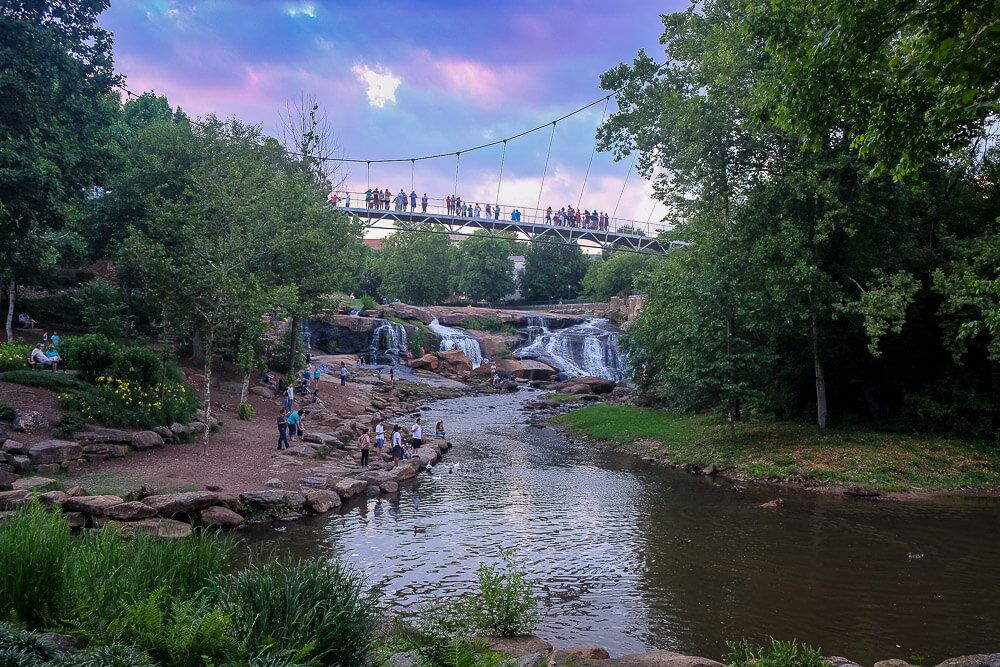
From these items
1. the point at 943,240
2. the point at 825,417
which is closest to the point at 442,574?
the point at 825,417

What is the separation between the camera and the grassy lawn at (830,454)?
20.5m

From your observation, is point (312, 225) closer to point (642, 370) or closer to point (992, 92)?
point (642, 370)

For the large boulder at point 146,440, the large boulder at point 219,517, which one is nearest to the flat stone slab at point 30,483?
the large boulder at point 219,517

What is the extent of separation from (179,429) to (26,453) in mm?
4940

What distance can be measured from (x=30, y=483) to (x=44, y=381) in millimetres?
6629

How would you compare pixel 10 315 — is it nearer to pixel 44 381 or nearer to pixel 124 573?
pixel 44 381

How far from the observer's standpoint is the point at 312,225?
3195 cm

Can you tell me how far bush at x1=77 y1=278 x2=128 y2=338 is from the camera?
94.6ft

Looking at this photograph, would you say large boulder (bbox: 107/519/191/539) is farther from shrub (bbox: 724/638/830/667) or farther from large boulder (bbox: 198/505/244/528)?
shrub (bbox: 724/638/830/667)

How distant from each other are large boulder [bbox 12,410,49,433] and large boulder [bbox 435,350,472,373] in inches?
1489

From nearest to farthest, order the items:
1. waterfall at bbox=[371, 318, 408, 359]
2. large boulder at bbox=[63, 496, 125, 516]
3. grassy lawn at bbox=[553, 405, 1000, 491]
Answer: large boulder at bbox=[63, 496, 125, 516], grassy lawn at bbox=[553, 405, 1000, 491], waterfall at bbox=[371, 318, 408, 359]

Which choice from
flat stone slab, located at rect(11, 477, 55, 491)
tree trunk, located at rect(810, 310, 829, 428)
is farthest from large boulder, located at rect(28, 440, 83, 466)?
tree trunk, located at rect(810, 310, 829, 428)

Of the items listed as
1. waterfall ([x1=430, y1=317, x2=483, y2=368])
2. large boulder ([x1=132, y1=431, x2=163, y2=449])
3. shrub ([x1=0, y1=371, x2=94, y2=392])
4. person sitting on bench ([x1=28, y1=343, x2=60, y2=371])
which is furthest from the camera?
waterfall ([x1=430, y1=317, x2=483, y2=368])

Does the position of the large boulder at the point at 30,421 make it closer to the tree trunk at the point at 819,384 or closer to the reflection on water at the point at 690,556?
the reflection on water at the point at 690,556
